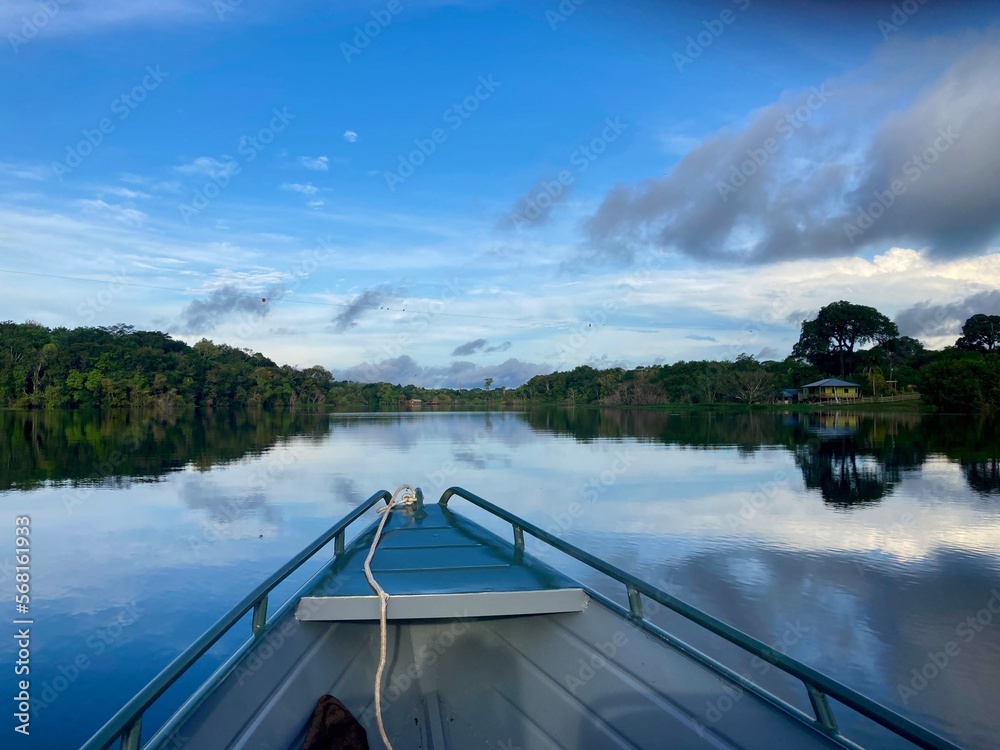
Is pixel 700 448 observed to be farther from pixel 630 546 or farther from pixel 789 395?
pixel 789 395

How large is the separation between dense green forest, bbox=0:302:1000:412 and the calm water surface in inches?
1624

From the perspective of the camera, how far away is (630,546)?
23.1 ft

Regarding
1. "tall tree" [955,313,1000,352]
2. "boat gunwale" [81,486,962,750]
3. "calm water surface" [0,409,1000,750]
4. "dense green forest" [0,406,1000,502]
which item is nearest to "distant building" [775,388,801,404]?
"tall tree" [955,313,1000,352]

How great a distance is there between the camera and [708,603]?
511cm

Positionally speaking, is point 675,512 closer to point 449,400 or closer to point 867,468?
point 867,468

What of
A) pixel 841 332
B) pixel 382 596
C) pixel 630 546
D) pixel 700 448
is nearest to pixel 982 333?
pixel 841 332

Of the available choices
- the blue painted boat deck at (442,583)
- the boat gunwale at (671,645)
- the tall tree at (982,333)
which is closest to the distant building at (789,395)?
the tall tree at (982,333)

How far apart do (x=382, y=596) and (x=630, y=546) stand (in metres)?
5.05

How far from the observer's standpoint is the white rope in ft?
7.35

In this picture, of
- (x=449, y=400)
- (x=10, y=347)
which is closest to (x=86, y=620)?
(x=10, y=347)

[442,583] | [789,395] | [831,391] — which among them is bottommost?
[442,583]

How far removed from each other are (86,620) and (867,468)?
549 inches

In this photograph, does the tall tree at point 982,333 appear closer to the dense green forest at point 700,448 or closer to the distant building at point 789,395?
the distant building at point 789,395

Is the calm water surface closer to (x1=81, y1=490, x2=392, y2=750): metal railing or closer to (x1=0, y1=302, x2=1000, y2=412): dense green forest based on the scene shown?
(x1=81, y1=490, x2=392, y2=750): metal railing
